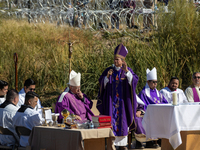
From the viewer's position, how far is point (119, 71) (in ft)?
24.4

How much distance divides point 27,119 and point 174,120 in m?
2.39

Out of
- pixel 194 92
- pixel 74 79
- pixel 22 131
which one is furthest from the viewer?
pixel 194 92

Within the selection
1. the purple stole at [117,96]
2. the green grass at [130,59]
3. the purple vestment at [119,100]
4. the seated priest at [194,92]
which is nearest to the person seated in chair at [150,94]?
the purple vestment at [119,100]

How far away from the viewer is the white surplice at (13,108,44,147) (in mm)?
5996

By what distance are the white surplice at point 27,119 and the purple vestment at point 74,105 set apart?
0.73m

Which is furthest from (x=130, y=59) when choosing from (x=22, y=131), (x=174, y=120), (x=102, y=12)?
(x=22, y=131)

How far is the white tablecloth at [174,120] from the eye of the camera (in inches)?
240

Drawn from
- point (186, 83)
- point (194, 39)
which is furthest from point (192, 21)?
point (186, 83)

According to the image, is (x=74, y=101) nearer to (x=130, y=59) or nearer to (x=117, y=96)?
(x=117, y=96)

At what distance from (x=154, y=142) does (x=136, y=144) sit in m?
0.38

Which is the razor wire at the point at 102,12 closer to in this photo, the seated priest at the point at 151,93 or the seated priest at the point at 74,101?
the seated priest at the point at 151,93

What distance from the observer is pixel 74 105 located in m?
6.98

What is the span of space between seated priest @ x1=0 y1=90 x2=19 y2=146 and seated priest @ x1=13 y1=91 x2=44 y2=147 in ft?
1.01

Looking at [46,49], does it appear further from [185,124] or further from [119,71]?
[185,124]
